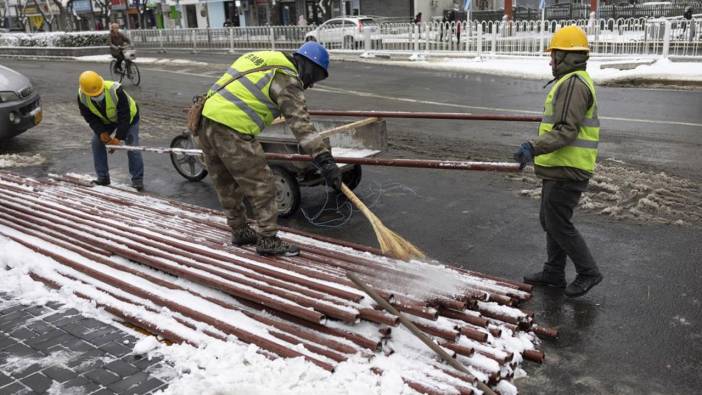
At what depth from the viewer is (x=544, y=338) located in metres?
3.90

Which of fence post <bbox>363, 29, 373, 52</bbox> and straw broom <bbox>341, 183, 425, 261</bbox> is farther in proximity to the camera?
fence post <bbox>363, 29, 373, 52</bbox>

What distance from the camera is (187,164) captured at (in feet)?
26.1

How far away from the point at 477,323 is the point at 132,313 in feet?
7.14

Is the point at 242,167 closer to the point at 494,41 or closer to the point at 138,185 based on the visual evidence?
the point at 138,185

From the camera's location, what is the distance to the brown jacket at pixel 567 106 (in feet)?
13.3

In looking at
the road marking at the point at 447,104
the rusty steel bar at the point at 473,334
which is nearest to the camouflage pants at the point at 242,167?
the rusty steel bar at the point at 473,334

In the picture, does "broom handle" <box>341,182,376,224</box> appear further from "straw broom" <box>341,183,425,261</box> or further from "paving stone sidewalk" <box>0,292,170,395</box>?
"paving stone sidewalk" <box>0,292,170,395</box>

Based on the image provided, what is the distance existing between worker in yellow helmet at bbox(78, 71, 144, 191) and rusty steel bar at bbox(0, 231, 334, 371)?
2408 millimetres

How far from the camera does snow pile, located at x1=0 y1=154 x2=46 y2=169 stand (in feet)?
30.2

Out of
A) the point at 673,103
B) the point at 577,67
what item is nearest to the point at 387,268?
the point at 577,67

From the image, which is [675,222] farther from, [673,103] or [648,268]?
[673,103]

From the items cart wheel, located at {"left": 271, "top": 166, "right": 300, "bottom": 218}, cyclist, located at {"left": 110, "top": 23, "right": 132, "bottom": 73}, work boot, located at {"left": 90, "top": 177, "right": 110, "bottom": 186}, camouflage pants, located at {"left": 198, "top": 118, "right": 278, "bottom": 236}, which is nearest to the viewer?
camouflage pants, located at {"left": 198, "top": 118, "right": 278, "bottom": 236}

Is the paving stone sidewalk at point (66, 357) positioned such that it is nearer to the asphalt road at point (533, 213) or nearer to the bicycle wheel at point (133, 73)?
the asphalt road at point (533, 213)

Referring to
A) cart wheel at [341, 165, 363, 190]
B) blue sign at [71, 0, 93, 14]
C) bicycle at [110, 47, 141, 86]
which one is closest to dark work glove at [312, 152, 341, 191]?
cart wheel at [341, 165, 363, 190]
